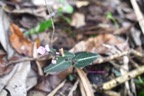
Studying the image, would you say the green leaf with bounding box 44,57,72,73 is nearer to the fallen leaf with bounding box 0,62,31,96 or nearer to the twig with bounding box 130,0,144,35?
the fallen leaf with bounding box 0,62,31,96

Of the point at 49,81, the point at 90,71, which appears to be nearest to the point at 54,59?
the point at 49,81

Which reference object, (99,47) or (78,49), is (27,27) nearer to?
(78,49)

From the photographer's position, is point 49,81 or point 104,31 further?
point 104,31

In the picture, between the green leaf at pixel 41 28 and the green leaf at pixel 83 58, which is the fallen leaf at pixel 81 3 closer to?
the green leaf at pixel 41 28

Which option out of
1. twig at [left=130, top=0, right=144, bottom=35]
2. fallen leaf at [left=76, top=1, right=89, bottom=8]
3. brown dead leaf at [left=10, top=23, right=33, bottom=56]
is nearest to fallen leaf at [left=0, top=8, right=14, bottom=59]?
brown dead leaf at [left=10, top=23, right=33, bottom=56]

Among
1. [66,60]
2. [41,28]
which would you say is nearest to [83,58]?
[66,60]

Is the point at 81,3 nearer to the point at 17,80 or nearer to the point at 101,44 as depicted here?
the point at 101,44
